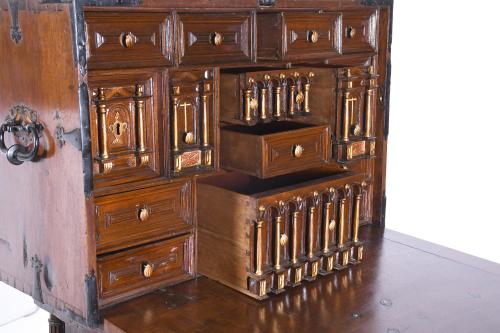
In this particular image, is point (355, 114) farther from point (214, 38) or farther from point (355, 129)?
point (214, 38)

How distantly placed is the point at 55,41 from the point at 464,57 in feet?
5.01

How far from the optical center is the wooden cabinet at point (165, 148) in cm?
179

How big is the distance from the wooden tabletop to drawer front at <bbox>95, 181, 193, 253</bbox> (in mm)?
176

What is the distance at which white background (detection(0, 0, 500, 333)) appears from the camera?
101 inches

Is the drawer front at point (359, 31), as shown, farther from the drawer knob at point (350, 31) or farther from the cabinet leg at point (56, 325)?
the cabinet leg at point (56, 325)

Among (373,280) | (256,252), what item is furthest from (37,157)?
(373,280)

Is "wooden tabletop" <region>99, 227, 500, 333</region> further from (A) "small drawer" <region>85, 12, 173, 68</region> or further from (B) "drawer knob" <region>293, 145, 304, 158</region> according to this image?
(A) "small drawer" <region>85, 12, 173, 68</region>

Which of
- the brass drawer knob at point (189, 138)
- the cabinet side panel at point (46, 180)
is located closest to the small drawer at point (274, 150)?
the brass drawer knob at point (189, 138)

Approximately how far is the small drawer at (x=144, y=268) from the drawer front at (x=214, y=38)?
1.75 ft

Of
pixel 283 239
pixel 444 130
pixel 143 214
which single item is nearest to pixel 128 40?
pixel 143 214

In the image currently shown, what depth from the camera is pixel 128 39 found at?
180 centimetres

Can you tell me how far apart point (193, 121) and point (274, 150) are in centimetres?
25

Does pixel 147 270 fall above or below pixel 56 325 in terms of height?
above

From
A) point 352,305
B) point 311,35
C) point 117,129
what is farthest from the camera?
point 311,35
